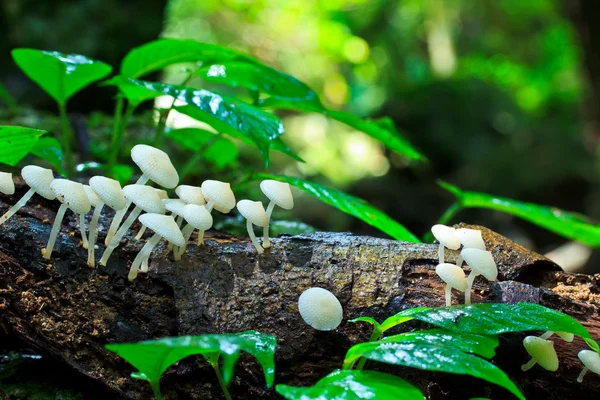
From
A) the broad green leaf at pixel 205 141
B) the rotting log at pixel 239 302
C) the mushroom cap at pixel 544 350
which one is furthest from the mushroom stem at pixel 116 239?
the mushroom cap at pixel 544 350

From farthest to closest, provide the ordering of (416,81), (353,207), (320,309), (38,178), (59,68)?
(416,81)
(59,68)
(353,207)
(38,178)
(320,309)

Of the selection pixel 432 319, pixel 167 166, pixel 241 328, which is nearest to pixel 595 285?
pixel 432 319

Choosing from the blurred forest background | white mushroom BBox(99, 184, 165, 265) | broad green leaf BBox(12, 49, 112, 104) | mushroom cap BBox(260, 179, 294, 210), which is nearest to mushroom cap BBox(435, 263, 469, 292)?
mushroom cap BBox(260, 179, 294, 210)

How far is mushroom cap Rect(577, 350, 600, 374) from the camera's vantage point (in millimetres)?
1201

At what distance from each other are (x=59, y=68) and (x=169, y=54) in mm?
398

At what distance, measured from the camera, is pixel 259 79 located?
1.93 meters

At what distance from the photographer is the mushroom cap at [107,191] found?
1.22 metres

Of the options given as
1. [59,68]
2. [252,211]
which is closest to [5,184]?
[252,211]

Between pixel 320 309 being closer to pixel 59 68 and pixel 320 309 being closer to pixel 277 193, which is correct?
pixel 277 193

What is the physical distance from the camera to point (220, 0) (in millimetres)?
11078

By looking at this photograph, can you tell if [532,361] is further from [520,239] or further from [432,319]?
[520,239]

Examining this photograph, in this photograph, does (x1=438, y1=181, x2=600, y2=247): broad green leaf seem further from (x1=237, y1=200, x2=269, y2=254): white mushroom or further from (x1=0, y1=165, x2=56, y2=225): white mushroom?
(x1=0, y1=165, x2=56, y2=225): white mushroom

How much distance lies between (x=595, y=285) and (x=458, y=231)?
481 millimetres

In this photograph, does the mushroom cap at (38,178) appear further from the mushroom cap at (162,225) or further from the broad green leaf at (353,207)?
the broad green leaf at (353,207)
